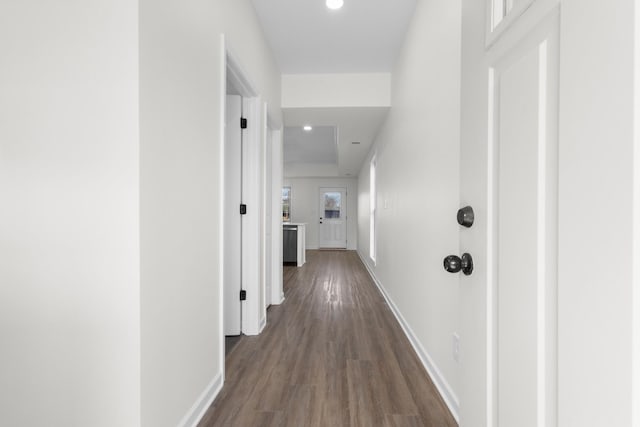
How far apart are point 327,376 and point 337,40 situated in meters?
2.77

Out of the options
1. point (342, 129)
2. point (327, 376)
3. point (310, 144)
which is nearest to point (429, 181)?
point (327, 376)

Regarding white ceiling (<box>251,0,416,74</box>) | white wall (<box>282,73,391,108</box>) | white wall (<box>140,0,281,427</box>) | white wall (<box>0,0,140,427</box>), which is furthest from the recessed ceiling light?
white wall (<box>0,0,140,427</box>)

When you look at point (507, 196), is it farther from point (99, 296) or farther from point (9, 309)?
point (9, 309)

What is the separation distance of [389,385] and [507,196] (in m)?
1.51

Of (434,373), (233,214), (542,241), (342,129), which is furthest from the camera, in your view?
(342,129)

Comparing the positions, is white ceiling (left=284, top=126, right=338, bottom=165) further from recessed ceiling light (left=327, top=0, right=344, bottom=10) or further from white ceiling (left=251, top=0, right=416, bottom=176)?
recessed ceiling light (left=327, top=0, right=344, bottom=10)

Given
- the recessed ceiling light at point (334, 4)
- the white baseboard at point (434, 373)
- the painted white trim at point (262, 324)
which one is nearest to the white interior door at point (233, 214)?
the painted white trim at point (262, 324)

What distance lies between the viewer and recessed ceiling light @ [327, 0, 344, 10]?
94.6 inches

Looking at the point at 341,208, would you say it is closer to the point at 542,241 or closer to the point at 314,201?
the point at 314,201

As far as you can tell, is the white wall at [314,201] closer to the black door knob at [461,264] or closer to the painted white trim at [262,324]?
the painted white trim at [262,324]

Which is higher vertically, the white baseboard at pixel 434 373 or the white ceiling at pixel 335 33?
the white ceiling at pixel 335 33

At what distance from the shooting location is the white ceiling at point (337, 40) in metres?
2.54

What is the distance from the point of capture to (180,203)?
137cm

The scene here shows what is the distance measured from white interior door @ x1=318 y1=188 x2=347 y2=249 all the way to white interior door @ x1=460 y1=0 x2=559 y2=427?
30.3 ft
